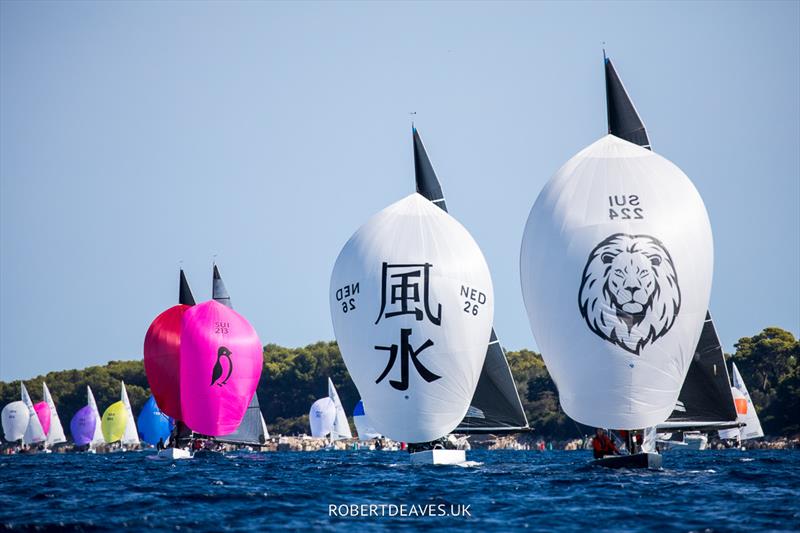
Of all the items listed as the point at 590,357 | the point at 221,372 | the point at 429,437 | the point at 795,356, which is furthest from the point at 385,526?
the point at 795,356

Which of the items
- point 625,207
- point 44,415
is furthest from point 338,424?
point 625,207

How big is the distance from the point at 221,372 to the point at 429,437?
16876 mm

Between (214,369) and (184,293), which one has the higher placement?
(184,293)

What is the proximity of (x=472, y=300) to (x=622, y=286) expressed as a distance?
7.64 m

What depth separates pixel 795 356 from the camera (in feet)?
259

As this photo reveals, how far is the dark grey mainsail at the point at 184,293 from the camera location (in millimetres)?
56500

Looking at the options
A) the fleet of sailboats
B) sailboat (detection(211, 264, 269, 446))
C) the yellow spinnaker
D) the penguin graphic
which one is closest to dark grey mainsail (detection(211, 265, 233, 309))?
sailboat (detection(211, 264, 269, 446))

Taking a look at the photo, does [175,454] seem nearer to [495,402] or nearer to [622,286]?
[495,402]

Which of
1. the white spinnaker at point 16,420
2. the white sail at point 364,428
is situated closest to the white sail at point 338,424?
the white sail at point 364,428

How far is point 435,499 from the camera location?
79.3ft

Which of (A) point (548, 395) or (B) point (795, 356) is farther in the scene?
(A) point (548, 395)

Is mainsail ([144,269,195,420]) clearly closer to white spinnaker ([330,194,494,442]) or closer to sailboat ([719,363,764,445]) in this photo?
white spinnaker ([330,194,494,442])

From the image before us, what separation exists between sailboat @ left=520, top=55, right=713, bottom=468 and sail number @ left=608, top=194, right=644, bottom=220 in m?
0.03

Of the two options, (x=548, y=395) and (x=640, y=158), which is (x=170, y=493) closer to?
(x=640, y=158)
